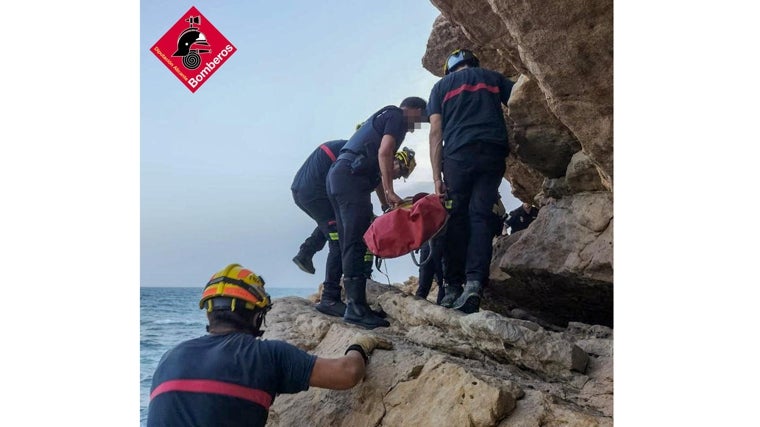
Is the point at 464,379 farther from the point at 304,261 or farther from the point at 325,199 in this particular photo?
the point at 304,261

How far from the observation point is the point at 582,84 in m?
3.37

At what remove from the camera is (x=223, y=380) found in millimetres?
2566

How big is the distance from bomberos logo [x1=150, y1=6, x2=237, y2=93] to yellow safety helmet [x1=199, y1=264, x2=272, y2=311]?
3.56ft

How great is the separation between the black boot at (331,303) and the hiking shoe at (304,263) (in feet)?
2.53

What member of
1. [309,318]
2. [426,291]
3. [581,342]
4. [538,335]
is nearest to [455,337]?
[538,335]

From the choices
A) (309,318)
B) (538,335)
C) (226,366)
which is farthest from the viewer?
(309,318)

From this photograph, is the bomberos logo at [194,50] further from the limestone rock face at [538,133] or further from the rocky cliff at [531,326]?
the limestone rock face at [538,133]

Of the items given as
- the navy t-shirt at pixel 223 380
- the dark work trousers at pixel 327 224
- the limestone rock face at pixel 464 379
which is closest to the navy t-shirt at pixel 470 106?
the dark work trousers at pixel 327 224

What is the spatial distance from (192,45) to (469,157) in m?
2.17

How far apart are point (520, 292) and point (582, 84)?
301cm

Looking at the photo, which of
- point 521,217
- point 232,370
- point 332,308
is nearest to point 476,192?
point 332,308

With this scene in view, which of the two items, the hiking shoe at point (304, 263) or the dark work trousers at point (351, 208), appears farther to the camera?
the hiking shoe at point (304, 263)

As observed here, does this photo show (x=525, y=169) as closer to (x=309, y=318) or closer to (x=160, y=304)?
(x=309, y=318)

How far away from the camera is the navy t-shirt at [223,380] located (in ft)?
8.27
